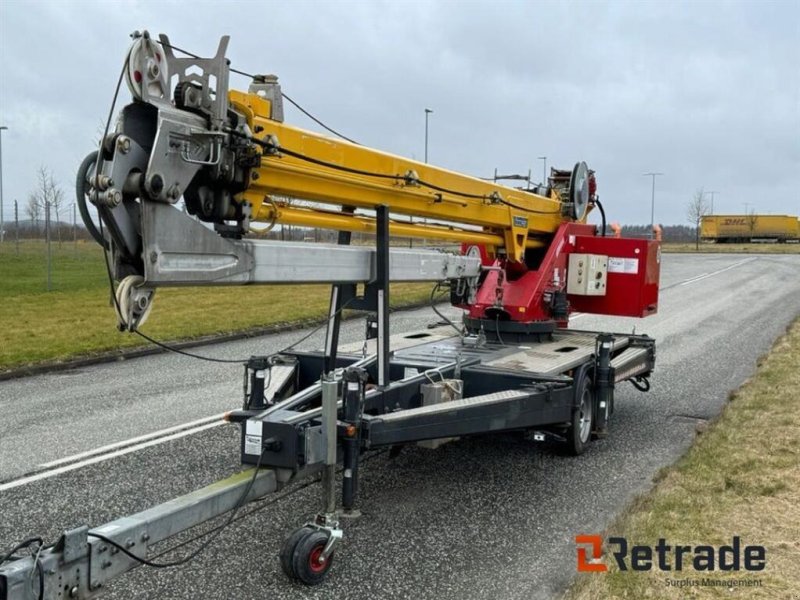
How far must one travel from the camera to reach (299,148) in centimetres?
473

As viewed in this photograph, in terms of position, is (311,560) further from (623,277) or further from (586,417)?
(623,277)

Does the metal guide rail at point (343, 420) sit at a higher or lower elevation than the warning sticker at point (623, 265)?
lower

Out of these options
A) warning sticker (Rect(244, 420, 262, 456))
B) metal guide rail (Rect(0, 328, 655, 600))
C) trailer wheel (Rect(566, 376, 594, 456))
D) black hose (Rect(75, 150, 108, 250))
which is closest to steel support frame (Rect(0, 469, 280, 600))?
metal guide rail (Rect(0, 328, 655, 600))

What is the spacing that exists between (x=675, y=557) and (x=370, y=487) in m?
2.33

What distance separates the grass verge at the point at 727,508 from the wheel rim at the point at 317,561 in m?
1.37

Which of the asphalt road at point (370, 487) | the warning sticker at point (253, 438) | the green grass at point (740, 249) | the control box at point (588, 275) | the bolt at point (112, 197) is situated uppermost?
the bolt at point (112, 197)

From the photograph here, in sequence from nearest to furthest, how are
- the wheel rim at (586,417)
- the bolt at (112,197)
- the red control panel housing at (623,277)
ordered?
the bolt at (112,197)
the wheel rim at (586,417)
the red control panel housing at (623,277)

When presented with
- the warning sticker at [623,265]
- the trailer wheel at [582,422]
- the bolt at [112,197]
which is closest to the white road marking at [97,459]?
the bolt at [112,197]

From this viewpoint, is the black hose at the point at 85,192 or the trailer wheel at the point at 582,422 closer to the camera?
the black hose at the point at 85,192

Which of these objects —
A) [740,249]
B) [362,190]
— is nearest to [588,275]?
[362,190]

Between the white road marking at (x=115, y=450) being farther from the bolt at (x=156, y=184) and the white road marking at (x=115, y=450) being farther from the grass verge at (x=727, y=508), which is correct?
the grass verge at (x=727, y=508)

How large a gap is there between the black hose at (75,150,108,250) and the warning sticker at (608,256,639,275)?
6.06 m

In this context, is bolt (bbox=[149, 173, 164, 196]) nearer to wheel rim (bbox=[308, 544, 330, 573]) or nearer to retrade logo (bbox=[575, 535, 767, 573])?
wheel rim (bbox=[308, 544, 330, 573])

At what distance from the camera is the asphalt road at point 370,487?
4488mm
